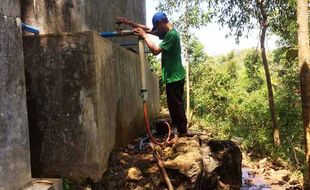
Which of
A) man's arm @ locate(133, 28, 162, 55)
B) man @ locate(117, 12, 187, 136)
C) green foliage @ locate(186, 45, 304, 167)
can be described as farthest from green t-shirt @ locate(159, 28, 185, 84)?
green foliage @ locate(186, 45, 304, 167)

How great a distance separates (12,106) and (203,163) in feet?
9.06

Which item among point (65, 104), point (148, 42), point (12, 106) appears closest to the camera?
point (12, 106)

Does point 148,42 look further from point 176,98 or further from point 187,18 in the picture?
point 187,18

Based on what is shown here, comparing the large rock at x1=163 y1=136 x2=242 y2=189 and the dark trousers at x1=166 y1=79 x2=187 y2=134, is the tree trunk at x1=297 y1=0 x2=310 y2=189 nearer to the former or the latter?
the large rock at x1=163 y1=136 x2=242 y2=189

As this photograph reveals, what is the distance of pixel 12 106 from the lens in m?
3.16

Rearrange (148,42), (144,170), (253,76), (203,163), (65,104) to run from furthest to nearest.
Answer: (253,76) → (203,163) → (148,42) → (144,170) → (65,104)

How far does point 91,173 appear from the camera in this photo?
435 cm

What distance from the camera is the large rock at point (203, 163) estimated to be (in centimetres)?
475

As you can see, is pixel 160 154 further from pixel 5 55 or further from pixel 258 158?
pixel 258 158

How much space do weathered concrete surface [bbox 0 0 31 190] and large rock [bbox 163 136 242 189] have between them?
1963mm

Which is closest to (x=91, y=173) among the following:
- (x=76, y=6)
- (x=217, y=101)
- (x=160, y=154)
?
(x=160, y=154)

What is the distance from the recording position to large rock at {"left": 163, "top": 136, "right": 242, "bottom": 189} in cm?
475

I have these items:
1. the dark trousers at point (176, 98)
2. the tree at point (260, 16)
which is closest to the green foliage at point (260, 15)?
the tree at point (260, 16)

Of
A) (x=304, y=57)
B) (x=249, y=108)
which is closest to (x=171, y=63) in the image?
(x=304, y=57)
